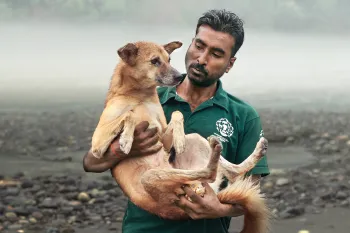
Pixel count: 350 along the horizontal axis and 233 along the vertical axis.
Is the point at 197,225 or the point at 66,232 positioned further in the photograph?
the point at 66,232

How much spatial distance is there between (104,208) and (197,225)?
712 cm

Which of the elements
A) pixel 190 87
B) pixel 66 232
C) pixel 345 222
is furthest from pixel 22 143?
pixel 190 87

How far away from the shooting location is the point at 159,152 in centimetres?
347

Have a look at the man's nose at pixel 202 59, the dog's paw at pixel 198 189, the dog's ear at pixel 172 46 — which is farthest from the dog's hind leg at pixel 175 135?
the dog's ear at pixel 172 46

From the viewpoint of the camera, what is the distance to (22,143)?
1594cm

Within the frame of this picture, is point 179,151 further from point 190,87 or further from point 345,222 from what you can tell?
point 345,222

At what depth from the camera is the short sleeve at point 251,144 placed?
372 cm

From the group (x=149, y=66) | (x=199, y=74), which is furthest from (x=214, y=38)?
(x=149, y=66)

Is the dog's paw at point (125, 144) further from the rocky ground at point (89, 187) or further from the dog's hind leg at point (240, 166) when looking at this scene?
the rocky ground at point (89, 187)

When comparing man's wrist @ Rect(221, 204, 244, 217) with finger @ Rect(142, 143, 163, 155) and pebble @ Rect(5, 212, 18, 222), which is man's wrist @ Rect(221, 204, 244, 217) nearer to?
finger @ Rect(142, 143, 163, 155)

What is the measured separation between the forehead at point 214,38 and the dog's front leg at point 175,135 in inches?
19.1

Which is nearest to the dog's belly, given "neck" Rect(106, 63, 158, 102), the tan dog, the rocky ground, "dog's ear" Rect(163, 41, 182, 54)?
the tan dog

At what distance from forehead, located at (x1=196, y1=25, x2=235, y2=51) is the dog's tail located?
33.5 inches

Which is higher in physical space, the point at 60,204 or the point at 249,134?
the point at 249,134
